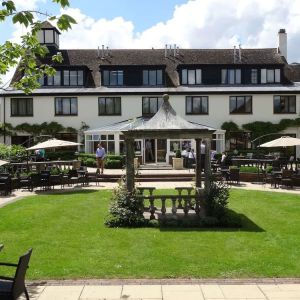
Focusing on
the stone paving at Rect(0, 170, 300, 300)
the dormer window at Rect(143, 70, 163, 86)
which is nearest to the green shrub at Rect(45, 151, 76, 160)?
the dormer window at Rect(143, 70, 163, 86)

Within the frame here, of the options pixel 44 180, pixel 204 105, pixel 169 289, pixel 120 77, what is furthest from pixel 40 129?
pixel 169 289

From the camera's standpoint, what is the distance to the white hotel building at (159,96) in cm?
3878

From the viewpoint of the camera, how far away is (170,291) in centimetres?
809

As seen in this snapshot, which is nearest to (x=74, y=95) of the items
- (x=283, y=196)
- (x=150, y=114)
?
(x=150, y=114)

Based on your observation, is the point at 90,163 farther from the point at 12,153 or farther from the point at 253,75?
the point at 253,75

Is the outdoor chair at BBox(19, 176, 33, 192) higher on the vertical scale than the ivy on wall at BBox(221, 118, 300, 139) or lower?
lower

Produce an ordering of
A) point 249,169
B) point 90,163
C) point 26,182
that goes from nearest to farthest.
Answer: point 26,182 < point 249,169 < point 90,163

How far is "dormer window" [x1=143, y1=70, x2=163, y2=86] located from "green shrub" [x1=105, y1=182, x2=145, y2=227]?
2641cm

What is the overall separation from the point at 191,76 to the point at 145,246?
99.4 ft

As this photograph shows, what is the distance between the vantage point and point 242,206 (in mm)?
17156

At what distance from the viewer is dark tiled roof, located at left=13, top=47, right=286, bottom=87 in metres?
40.6

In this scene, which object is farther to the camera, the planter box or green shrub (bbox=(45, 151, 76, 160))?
green shrub (bbox=(45, 151, 76, 160))

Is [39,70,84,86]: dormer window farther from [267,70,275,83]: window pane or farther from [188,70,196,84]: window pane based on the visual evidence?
[267,70,275,83]: window pane

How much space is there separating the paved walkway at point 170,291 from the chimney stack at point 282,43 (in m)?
37.5
